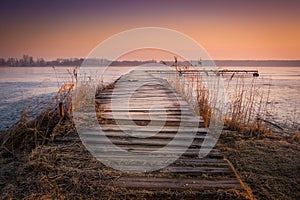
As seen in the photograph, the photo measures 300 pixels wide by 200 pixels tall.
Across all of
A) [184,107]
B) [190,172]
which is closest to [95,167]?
[190,172]

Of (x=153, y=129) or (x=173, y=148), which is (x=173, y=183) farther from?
(x=153, y=129)

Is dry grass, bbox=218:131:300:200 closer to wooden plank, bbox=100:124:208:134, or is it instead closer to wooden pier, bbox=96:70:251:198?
wooden pier, bbox=96:70:251:198

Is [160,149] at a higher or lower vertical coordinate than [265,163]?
higher

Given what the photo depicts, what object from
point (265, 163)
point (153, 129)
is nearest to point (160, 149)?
point (153, 129)

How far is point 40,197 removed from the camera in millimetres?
1907

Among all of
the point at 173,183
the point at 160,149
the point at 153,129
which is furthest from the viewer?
the point at 153,129

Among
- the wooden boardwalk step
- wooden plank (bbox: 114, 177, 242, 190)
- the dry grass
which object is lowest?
the dry grass

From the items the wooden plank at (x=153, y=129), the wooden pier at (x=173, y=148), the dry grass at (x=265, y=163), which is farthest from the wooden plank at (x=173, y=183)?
the wooden plank at (x=153, y=129)

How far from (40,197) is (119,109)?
3219 millimetres

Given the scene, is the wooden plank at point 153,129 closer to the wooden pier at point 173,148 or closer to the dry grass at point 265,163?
the wooden pier at point 173,148

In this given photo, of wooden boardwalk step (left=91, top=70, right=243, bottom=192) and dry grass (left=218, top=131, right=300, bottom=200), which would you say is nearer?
wooden boardwalk step (left=91, top=70, right=243, bottom=192)

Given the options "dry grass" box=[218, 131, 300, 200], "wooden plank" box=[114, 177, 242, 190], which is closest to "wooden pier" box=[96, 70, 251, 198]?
"wooden plank" box=[114, 177, 242, 190]

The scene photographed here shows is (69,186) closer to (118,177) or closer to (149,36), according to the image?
(118,177)

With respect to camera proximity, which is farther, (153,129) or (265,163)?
(153,129)
